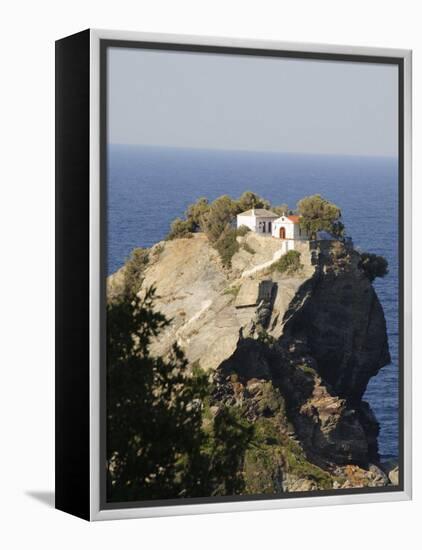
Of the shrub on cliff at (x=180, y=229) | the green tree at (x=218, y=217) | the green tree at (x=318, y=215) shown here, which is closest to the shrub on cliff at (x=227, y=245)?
the green tree at (x=218, y=217)

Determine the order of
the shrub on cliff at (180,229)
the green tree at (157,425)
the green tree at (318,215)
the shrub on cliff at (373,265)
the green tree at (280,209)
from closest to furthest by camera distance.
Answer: the green tree at (157,425), the shrub on cliff at (180,229), the green tree at (280,209), the green tree at (318,215), the shrub on cliff at (373,265)

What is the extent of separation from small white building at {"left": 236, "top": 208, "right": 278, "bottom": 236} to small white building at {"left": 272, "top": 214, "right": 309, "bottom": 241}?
0.05 meters

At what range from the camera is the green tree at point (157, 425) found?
1767cm

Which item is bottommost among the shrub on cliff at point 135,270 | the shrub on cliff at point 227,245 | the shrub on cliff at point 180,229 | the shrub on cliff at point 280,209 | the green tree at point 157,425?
the green tree at point 157,425

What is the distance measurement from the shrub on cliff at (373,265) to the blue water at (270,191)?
0.18ft

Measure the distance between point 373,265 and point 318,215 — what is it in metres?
0.74

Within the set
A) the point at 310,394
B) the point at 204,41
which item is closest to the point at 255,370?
the point at 310,394

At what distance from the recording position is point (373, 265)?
62.0ft

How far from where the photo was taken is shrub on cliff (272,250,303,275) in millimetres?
18469

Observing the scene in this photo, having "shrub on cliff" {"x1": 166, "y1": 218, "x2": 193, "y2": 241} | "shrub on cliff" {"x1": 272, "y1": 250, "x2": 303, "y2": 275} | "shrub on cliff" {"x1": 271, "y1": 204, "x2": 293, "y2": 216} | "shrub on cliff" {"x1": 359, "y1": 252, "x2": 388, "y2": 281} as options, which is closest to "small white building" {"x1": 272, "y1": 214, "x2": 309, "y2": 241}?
"shrub on cliff" {"x1": 271, "y1": 204, "x2": 293, "y2": 216}

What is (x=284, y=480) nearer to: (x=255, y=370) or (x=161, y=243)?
(x=255, y=370)

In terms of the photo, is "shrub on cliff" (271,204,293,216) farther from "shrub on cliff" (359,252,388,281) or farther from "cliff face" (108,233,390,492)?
"shrub on cliff" (359,252,388,281)

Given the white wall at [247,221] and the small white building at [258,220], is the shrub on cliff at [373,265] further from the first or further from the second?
the white wall at [247,221]

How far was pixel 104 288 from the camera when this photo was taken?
17.6 meters
